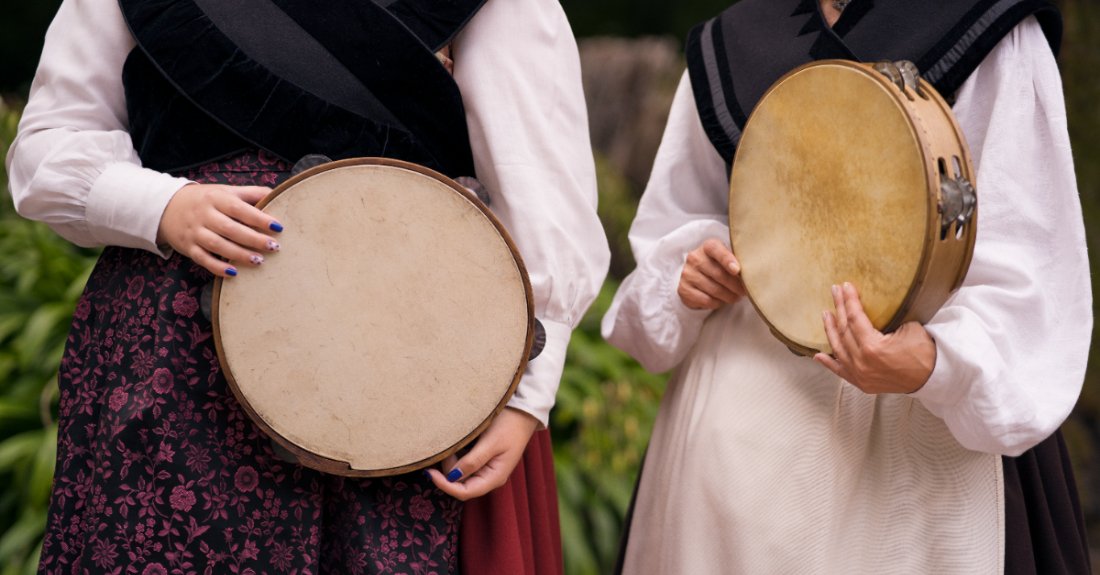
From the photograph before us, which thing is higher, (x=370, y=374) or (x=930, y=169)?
(x=930, y=169)

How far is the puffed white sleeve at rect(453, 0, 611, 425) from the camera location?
1112 millimetres

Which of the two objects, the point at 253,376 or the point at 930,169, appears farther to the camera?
the point at 253,376

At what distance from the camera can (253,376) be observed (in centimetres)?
99

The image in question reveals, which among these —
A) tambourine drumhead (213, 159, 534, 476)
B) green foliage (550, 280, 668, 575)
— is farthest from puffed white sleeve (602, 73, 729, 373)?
green foliage (550, 280, 668, 575)

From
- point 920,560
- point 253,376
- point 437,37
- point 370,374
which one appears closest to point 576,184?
point 437,37

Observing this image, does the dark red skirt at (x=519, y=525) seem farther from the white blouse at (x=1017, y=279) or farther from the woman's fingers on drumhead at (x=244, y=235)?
the white blouse at (x=1017, y=279)

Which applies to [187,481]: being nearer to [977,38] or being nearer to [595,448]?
[977,38]

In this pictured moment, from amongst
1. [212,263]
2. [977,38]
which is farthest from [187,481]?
[977,38]

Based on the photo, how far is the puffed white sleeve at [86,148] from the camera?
1.03 metres

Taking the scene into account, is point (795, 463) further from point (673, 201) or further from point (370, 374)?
point (370, 374)

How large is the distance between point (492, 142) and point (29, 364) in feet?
5.93

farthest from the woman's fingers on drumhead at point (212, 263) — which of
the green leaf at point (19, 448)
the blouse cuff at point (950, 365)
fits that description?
the green leaf at point (19, 448)

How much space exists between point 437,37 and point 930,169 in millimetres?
660

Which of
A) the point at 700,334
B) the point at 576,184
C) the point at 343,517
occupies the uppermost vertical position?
the point at 576,184
